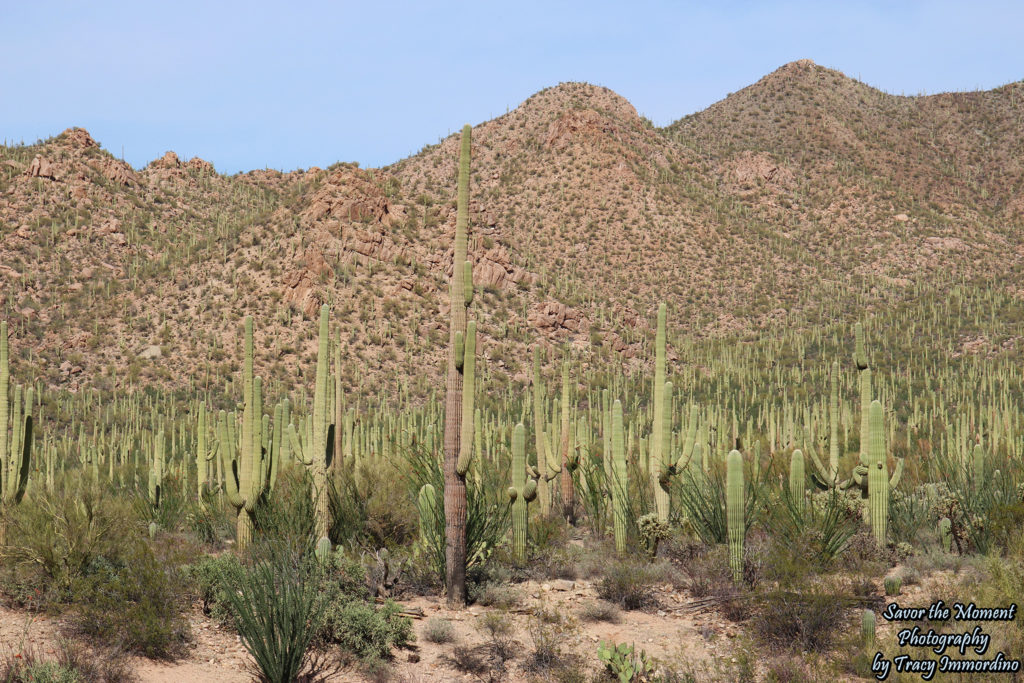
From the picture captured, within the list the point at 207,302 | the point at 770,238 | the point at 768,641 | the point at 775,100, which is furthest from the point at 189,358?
the point at 775,100

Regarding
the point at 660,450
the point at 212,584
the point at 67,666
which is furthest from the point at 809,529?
the point at 67,666

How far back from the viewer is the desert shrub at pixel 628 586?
360 inches

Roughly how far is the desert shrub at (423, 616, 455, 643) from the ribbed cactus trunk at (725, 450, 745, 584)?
3097 mm

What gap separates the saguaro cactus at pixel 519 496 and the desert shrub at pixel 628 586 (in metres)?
1.27

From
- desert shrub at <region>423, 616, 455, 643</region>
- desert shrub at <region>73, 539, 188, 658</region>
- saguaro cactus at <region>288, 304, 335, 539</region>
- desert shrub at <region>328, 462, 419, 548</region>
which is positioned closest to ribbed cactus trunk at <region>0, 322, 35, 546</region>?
desert shrub at <region>73, 539, 188, 658</region>

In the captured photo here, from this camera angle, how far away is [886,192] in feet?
216

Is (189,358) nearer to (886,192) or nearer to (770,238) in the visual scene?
(770,238)

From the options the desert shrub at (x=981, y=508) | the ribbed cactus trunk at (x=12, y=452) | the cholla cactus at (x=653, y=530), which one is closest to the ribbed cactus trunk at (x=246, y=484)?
the ribbed cactus trunk at (x=12, y=452)

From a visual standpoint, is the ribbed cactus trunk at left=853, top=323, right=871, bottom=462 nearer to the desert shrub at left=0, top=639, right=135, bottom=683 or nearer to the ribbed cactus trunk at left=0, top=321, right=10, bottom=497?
the desert shrub at left=0, top=639, right=135, bottom=683

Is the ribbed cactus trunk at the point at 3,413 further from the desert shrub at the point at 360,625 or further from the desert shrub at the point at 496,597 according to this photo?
the desert shrub at the point at 496,597

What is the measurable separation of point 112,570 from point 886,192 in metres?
67.5

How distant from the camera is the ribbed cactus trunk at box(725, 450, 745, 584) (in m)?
9.27

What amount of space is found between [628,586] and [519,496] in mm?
1969

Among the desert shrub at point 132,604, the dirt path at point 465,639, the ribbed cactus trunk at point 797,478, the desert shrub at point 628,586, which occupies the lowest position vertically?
the dirt path at point 465,639
